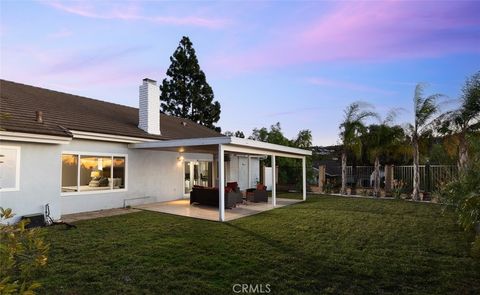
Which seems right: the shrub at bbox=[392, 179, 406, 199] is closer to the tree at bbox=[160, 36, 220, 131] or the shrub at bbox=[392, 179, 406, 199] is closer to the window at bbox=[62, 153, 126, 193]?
the window at bbox=[62, 153, 126, 193]

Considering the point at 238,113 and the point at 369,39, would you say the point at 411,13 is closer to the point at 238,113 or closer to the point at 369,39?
the point at 369,39

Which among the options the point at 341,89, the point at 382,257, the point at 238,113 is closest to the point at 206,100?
the point at 238,113

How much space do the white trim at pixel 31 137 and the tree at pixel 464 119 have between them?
15039mm

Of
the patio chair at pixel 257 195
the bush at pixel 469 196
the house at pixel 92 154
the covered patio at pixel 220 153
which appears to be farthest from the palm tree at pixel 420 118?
the patio chair at pixel 257 195

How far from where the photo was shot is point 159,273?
210 inches

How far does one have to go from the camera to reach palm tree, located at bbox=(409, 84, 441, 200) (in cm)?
1648

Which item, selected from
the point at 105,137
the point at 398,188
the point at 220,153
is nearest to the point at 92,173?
the point at 105,137

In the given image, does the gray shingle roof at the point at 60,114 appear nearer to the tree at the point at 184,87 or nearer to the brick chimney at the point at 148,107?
the brick chimney at the point at 148,107

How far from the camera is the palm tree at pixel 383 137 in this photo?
18.8 m

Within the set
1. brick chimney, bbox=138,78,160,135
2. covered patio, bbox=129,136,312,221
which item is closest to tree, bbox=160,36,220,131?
brick chimney, bbox=138,78,160,135

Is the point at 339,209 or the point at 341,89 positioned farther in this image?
the point at 341,89

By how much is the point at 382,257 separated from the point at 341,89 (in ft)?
49.6

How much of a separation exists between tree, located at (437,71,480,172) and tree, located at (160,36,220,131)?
971 inches

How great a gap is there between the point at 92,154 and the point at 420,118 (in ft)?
53.9
